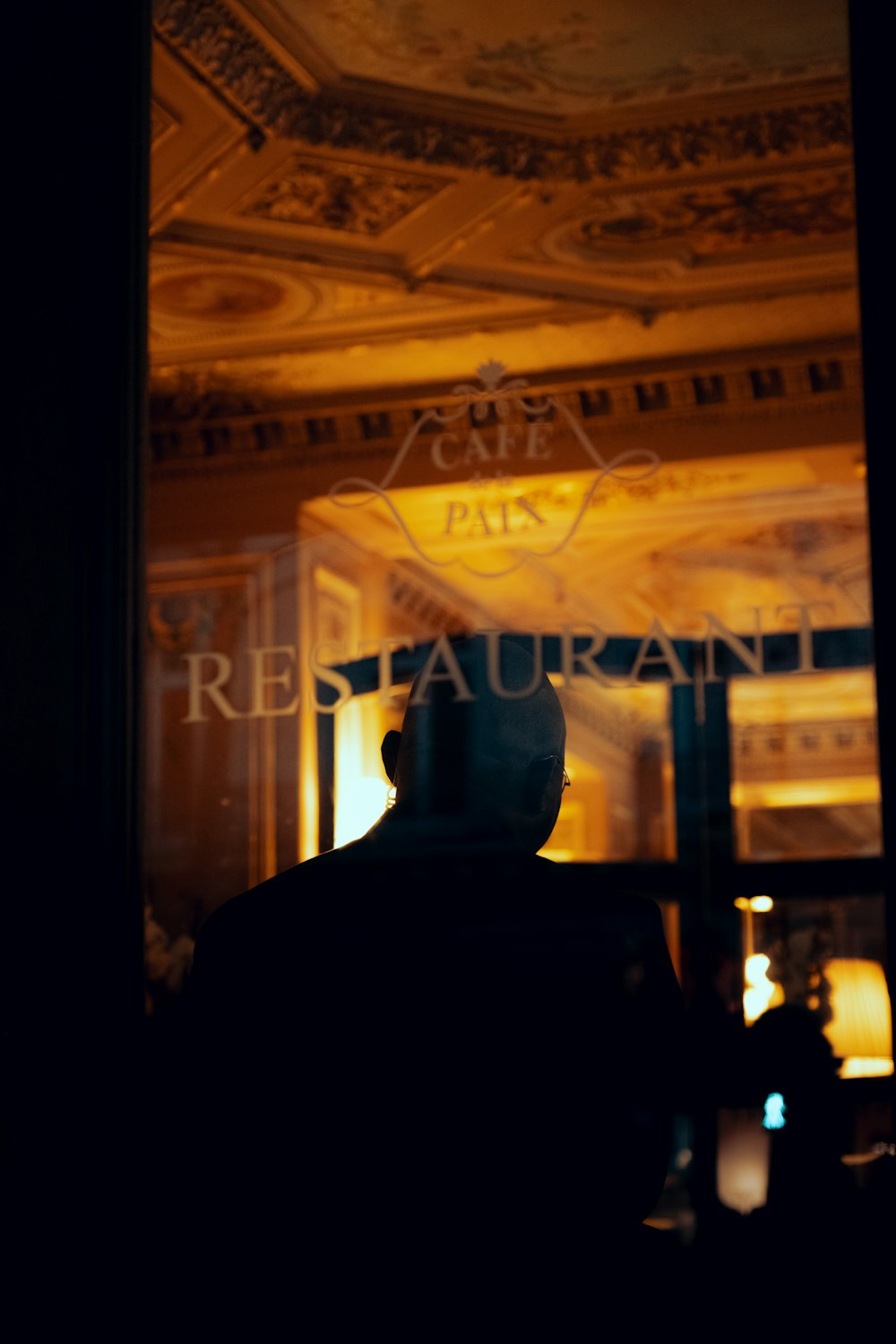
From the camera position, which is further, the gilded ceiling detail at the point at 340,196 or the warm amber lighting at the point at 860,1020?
the gilded ceiling detail at the point at 340,196

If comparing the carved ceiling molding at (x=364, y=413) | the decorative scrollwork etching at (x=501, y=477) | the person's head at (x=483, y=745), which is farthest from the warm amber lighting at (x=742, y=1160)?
the carved ceiling molding at (x=364, y=413)

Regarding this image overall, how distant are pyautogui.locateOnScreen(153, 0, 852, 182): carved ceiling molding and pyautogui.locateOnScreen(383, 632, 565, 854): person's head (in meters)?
0.71

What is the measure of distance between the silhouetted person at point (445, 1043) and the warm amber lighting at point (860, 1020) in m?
0.17

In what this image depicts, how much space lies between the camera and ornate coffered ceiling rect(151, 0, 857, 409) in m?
1.79

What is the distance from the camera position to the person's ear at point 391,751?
5.38ft

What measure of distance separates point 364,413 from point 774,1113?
1020 mm

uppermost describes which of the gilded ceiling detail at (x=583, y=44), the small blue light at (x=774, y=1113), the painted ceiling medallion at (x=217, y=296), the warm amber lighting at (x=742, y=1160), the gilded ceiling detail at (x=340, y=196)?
the gilded ceiling detail at (x=340, y=196)

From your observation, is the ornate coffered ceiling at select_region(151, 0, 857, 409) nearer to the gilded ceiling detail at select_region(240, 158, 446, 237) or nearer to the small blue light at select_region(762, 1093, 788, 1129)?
the gilded ceiling detail at select_region(240, 158, 446, 237)

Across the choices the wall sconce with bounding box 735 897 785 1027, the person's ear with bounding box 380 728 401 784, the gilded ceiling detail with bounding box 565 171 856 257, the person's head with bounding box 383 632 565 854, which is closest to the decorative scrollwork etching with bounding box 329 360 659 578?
the person's head with bounding box 383 632 565 854

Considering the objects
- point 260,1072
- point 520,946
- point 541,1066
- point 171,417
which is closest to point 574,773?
point 520,946

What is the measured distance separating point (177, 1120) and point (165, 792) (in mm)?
397

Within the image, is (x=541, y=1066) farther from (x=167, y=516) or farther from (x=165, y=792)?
(x=167, y=516)

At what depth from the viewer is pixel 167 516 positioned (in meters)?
1.81

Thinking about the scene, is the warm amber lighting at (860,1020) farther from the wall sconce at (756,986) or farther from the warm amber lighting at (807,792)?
the warm amber lighting at (807,792)
